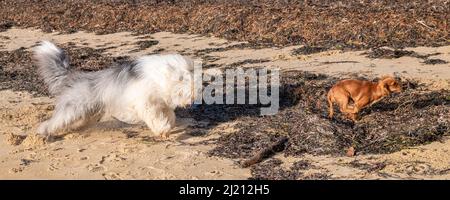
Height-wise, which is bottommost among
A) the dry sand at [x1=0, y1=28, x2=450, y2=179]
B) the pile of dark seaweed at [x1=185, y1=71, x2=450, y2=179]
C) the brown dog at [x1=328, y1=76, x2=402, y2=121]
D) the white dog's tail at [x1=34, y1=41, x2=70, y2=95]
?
the dry sand at [x1=0, y1=28, x2=450, y2=179]

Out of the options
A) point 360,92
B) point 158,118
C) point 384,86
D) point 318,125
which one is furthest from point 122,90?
point 384,86

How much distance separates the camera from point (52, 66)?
695cm

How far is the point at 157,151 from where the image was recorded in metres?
6.28

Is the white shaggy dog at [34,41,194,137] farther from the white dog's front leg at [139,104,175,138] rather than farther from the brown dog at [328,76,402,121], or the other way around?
the brown dog at [328,76,402,121]

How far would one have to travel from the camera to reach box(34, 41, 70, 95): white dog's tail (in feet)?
22.8

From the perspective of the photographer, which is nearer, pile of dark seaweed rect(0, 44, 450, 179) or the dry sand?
the dry sand

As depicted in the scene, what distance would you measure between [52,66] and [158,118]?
144 cm

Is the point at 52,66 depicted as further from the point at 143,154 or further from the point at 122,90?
the point at 143,154

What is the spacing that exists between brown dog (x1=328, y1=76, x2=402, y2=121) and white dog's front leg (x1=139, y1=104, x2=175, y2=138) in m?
1.80

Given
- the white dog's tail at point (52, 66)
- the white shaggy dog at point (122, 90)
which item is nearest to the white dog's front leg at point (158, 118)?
the white shaggy dog at point (122, 90)

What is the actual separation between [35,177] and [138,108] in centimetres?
132

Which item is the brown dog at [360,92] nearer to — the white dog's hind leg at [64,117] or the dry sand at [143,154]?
the dry sand at [143,154]

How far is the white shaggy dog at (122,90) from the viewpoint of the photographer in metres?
6.26

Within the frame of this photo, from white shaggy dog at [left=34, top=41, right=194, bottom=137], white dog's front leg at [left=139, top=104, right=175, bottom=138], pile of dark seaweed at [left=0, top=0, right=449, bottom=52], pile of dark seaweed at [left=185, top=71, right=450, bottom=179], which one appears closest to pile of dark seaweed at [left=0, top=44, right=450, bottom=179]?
pile of dark seaweed at [left=185, top=71, right=450, bottom=179]
